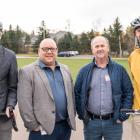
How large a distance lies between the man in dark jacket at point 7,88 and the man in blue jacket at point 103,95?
943mm

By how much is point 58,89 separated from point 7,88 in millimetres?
625

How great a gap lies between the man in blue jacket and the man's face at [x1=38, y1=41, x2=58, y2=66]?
53cm

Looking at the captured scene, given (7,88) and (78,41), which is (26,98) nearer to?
(7,88)

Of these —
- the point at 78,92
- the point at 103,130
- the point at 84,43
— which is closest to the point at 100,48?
the point at 78,92

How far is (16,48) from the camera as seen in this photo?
286 ft

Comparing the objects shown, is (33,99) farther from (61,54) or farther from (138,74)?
(61,54)

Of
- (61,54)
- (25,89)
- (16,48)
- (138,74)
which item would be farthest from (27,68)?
(16,48)

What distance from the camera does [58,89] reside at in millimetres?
5367

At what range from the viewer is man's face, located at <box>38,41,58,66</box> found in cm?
539

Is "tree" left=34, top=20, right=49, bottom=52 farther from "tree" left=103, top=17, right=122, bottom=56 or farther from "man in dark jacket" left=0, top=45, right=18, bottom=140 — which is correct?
"man in dark jacket" left=0, top=45, right=18, bottom=140

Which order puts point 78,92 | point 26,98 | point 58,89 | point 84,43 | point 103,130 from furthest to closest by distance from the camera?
point 84,43 → point 78,92 → point 103,130 → point 58,89 → point 26,98

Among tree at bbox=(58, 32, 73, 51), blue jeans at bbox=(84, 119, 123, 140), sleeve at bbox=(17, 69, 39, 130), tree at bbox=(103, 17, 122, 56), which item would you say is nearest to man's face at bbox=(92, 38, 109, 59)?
blue jeans at bbox=(84, 119, 123, 140)

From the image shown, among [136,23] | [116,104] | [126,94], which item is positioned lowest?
[116,104]

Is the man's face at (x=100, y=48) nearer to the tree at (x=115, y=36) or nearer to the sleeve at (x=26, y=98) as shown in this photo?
the sleeve at (x=26, y=98)
